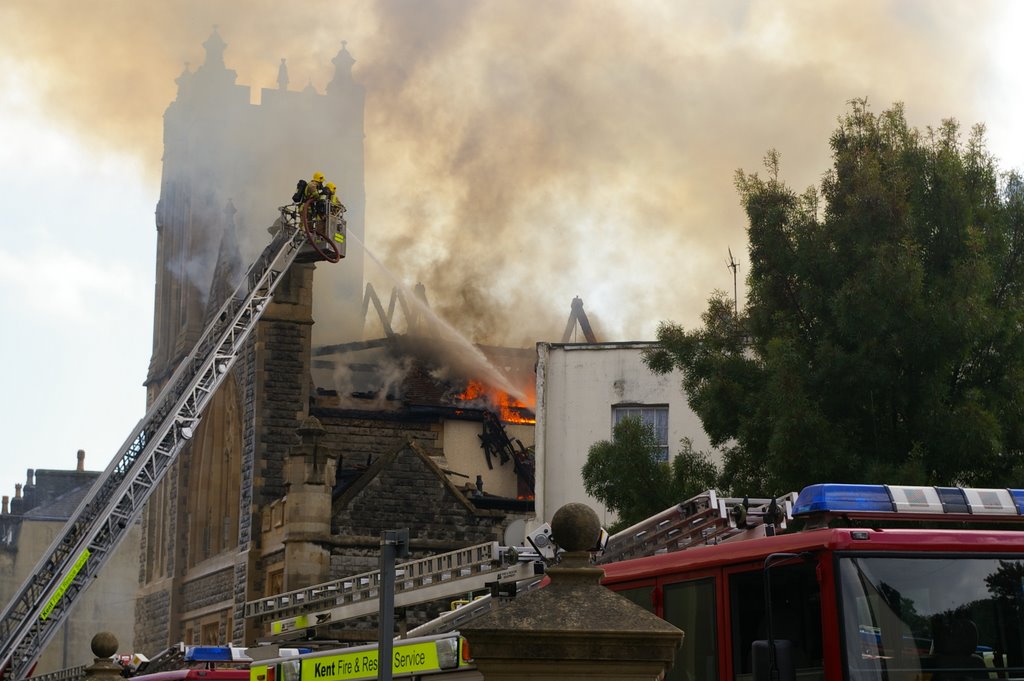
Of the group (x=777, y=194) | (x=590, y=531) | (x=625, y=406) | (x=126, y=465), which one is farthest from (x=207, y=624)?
(x=590, y=531)

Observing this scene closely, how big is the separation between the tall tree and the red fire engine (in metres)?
7.27

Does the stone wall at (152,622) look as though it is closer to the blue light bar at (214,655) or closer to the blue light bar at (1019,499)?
the blue light bar at (214,655)

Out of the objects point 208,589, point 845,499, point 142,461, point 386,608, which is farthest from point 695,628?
point 208,589

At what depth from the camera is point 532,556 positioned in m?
16.1

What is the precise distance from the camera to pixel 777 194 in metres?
20.2

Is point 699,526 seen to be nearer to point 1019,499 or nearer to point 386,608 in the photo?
point 1019,499

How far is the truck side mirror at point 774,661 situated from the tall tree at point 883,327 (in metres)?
8.23

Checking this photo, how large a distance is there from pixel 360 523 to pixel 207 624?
8235 millimetres

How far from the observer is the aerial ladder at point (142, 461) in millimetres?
29734

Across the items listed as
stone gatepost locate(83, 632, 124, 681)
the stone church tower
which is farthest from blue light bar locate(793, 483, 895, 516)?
the stone church tower

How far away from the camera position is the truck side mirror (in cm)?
877

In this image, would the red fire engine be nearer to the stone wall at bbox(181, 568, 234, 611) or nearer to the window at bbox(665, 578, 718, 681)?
the window at bbox(665, 578, 718, 681)

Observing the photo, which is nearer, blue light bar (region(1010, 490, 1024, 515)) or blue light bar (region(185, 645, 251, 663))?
blue light bar (region(1010, 490, 1024, 515))

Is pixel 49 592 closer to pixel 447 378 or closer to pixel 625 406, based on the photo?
pixel 625 406
